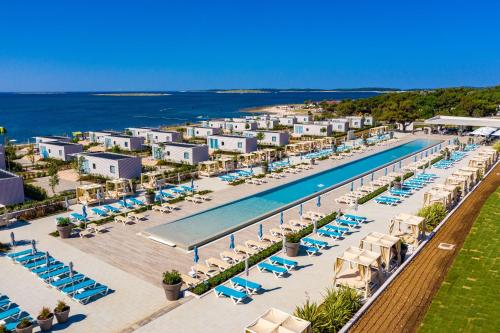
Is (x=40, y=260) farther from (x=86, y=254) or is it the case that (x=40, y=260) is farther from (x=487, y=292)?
(x=487, y=292)

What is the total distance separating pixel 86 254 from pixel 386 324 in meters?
12.1

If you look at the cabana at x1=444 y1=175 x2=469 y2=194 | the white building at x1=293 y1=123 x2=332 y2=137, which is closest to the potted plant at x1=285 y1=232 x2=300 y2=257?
the cabana at x1=444 y1=175 x2=469 y2=194

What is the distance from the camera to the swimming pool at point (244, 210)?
59.7 ft

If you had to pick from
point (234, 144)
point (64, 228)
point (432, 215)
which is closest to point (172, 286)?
point (64, 228)

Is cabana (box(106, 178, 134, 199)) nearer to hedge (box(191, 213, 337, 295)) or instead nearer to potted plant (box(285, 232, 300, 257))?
hedge (box(191, 213, 337, 295))

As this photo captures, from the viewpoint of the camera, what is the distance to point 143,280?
45.9 feet

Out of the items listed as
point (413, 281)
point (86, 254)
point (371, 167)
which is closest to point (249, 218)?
point (86, 254)

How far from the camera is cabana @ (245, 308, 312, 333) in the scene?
900cm

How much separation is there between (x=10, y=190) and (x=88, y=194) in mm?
4226

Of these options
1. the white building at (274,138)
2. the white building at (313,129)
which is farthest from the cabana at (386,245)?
the white building at (313,129)

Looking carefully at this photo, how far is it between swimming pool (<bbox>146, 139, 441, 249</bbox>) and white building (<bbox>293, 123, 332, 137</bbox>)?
18556 mm

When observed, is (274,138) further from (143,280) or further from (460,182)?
(143,280)

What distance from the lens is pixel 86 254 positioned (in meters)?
16.4

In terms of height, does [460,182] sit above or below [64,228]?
above
